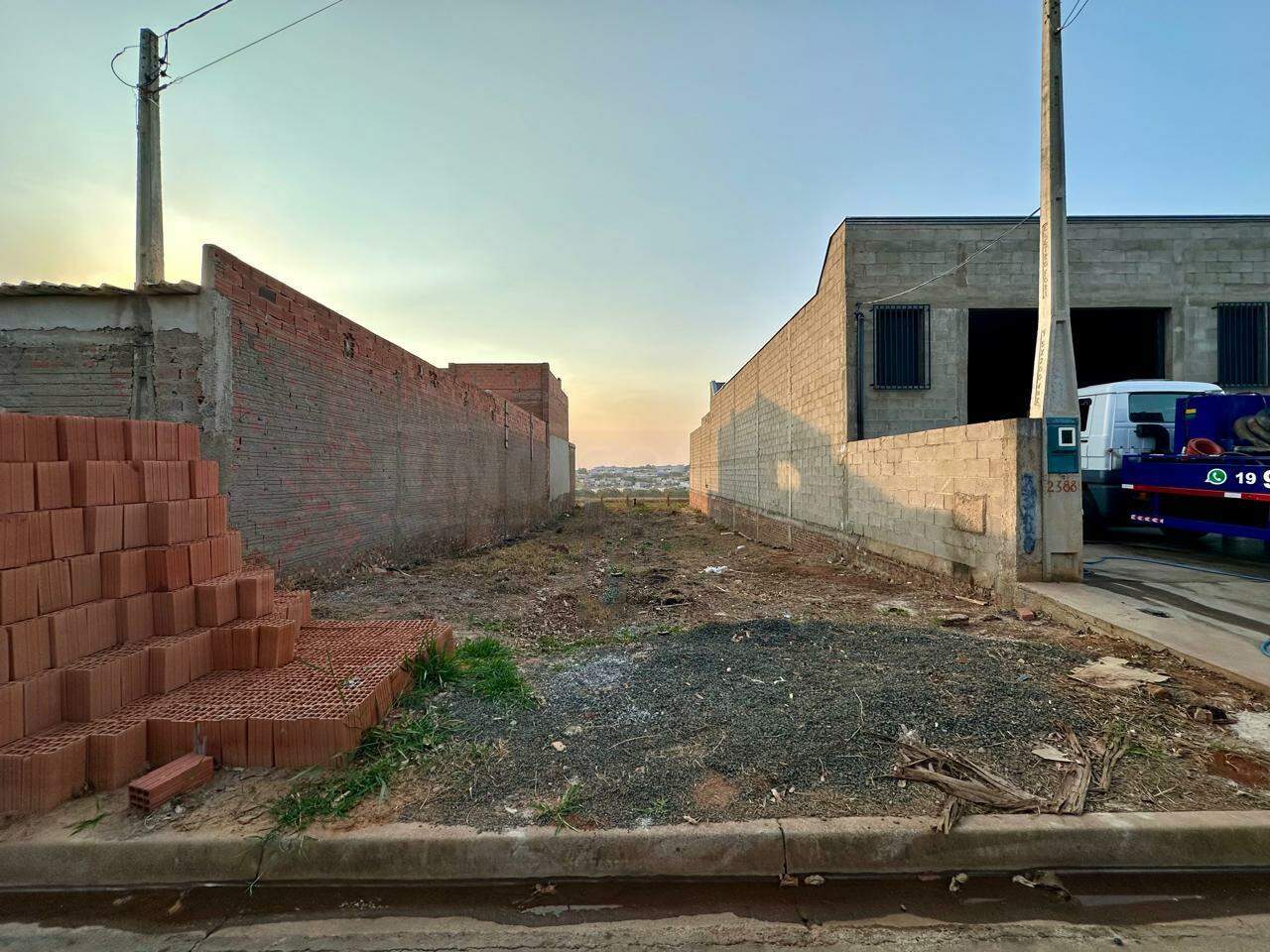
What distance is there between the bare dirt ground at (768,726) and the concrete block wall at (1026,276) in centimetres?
580

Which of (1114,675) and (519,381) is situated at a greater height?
(519,381)

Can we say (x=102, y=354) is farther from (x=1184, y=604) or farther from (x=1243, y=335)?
(x=1243, y=335)

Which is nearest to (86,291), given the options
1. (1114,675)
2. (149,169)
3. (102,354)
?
(102,354)

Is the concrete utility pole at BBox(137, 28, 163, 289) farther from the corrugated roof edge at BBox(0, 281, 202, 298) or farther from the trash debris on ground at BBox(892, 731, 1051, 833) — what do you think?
the trash debris on ground at BBox(892, 731, 1051, 833)

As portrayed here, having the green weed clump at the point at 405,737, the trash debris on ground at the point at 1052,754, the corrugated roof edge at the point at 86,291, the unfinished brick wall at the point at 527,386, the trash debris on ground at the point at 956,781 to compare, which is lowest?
the trash debris on ground at the point at 1052,754

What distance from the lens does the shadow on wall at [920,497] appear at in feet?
20.7

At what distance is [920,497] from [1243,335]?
1003 cm

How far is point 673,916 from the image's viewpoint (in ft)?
7.36

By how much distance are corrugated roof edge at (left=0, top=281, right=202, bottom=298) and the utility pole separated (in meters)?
9.66

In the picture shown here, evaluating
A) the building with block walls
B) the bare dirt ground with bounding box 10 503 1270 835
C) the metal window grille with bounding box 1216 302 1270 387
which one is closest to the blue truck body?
the building with block walls

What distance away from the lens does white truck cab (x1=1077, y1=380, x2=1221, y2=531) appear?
9.97 meters

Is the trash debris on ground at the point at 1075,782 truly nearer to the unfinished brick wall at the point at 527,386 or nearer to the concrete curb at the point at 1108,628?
the concrete curb at the point at 1108,628

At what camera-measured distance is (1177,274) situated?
38.4 ft

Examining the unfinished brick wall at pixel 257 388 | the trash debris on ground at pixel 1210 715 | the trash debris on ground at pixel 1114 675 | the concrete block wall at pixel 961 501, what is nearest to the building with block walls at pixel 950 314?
the concrete block wall at pixel 961 501
